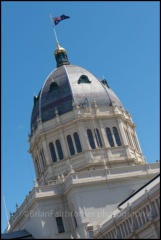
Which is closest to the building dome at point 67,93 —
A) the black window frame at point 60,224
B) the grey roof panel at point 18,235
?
the black window frame at point 60,224

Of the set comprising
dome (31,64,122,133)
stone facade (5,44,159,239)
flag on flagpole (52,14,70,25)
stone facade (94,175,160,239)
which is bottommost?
stone facade (94,175,160,239)

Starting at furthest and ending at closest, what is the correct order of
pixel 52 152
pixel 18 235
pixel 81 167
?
pixel 52 152 < pixel 81 167 < pixel 18 235

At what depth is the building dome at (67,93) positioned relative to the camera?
7406cm

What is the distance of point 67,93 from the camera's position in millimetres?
74812

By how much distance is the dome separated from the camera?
74.1 meters

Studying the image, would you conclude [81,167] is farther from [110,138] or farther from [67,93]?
[67,93]

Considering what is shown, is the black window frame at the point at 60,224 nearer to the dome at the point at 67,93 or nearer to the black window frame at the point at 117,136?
the black window frame at the point at 117,136

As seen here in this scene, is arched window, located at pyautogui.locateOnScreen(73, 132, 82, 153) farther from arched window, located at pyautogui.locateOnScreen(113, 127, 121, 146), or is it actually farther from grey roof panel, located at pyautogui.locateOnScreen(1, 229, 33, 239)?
grey roof panel, located at pyautogui.locateOnScreen(1, 229, 33, 239)

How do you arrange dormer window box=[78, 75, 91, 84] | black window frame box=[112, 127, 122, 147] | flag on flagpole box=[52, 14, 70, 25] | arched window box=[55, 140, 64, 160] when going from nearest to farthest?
arched window box=[55, 140, 64, 160] < black window frame box=[112, 127, 122, 147] < dormer window box=[78, 75, 91, 84] < flag on flagpole box=[52, 14, 70, 25]

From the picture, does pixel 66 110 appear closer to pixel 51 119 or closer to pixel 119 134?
pixel 51 119

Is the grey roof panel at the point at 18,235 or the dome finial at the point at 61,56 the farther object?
the dome finial at the point at 61,56

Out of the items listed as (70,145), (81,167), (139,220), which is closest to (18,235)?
(81,167)

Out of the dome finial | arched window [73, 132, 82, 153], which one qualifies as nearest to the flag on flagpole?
the dome finial

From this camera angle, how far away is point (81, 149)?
7006 cm
